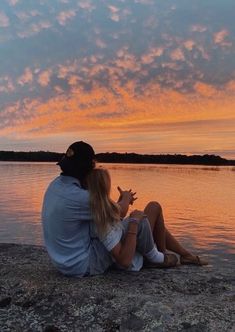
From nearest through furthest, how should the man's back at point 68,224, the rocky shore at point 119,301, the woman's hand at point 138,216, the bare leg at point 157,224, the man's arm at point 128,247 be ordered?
the rocky shore at point 119,301 < the man's back at point 68,224 < the man's arm at point 128,247 < the woman's hand at point 138,216 < the bare leg at point 157,224

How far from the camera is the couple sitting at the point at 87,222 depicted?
17.7 ft

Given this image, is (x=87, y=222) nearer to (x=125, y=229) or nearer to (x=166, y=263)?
(x=125, y=229)

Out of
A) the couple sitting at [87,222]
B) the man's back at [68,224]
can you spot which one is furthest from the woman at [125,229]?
the man's back at [68,224]

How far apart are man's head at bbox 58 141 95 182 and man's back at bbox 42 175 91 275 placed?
111 millimetres

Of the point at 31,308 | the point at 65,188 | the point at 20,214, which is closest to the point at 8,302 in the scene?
the point at 31,308

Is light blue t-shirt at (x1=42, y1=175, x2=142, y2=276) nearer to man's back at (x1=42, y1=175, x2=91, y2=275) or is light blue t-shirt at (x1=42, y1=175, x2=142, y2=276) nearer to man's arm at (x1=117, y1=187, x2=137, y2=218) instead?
man's back at (x1=42, y1=175, x2=91, y2=275)

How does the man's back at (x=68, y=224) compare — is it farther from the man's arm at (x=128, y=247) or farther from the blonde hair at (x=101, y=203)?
the man's arm at (x=128, y=247)

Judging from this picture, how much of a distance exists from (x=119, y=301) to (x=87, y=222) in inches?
39.0

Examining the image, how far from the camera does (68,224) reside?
18.0ft

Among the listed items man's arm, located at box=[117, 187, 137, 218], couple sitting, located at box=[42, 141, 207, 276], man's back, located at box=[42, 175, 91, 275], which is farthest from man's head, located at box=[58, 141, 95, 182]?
man's arm, located at box=[117, 187, 137, 218]

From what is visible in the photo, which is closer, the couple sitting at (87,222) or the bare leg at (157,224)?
the couple sitting at (87,222)

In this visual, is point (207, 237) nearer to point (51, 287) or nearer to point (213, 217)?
point (213, 217)

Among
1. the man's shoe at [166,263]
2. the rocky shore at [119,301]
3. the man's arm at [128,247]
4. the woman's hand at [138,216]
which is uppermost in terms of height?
the woman's hand at [138,216]

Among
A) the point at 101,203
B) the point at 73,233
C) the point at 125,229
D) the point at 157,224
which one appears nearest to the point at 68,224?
the point at 73,233
